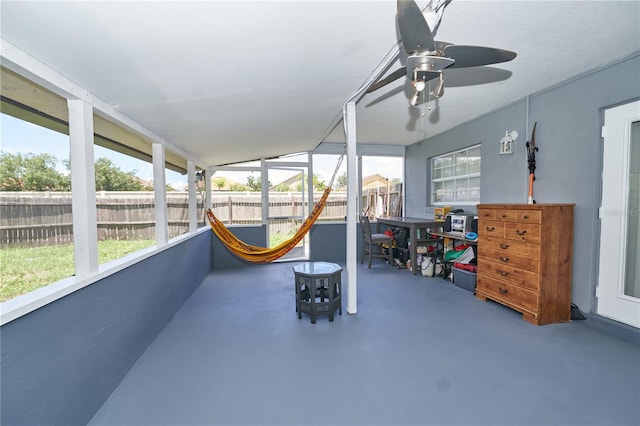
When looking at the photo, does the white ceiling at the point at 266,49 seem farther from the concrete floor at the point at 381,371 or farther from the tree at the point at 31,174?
the concrete floor at the point at 381,371

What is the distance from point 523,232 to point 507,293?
64 centimetres

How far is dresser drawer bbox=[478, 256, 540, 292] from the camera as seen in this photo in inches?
91.7

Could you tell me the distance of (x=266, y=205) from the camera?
473cm

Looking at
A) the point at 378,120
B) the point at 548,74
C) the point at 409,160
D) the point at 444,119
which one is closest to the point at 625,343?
the point at 548,74

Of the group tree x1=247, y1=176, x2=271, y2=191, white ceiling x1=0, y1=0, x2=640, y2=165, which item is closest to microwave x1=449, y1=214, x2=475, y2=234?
white ceiling x1=0, y1=0, x2=640, y2=165

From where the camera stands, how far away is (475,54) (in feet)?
4.33

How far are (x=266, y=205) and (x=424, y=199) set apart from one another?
2860 mm

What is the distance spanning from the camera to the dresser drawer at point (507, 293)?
2342 mm

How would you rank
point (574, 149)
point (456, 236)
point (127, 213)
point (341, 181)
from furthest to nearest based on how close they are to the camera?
point (341, 181), point (456, 236), point (574, 149), point (127, 213)

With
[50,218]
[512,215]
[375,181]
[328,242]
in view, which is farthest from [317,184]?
[50,218]

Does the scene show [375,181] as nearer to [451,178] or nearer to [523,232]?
[451,178]

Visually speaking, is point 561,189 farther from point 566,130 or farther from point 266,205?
point 266,205

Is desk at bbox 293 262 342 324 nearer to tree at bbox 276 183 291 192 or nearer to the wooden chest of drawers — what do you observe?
the wooden chest of drawers

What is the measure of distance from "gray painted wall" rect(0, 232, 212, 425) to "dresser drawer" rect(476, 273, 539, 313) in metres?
3.22
